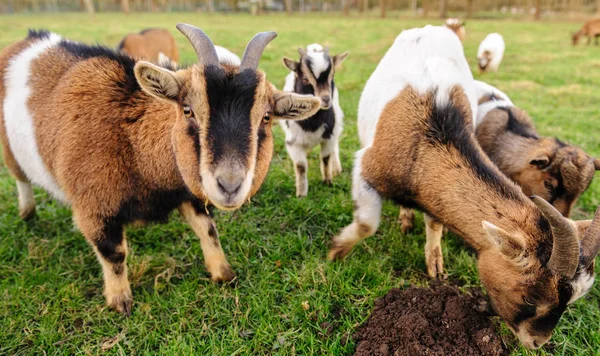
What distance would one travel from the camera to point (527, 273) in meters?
2.21

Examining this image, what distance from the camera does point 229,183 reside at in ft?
6.77

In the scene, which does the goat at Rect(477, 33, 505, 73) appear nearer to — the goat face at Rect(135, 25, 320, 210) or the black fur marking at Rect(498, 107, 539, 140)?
the black fur marking at Rect(498, 107, 539, 140)

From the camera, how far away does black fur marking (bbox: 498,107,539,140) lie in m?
4.20

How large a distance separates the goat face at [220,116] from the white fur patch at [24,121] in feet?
4.25

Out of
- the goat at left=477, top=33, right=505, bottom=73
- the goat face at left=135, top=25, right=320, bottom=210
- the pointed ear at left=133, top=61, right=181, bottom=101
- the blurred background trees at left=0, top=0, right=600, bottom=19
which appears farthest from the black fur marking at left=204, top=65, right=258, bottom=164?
the blurred background trees at left=0, top=0, right=600, bottom=19

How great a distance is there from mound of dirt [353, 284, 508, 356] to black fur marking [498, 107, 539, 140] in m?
2.17

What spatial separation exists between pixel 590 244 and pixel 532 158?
66.0 inches

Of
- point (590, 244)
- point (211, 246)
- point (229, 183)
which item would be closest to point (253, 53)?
point (229, 183)

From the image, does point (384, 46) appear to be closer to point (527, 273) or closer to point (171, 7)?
point (527, 273)

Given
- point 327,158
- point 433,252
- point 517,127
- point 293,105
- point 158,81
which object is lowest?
point 433,252

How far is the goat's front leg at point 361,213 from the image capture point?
9.88ft

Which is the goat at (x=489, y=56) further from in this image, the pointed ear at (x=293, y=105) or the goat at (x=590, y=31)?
the goat at (x=590, y=31)

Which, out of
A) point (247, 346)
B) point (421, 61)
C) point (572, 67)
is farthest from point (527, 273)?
point (572, 67)

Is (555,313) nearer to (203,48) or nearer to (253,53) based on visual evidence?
(253,53)
